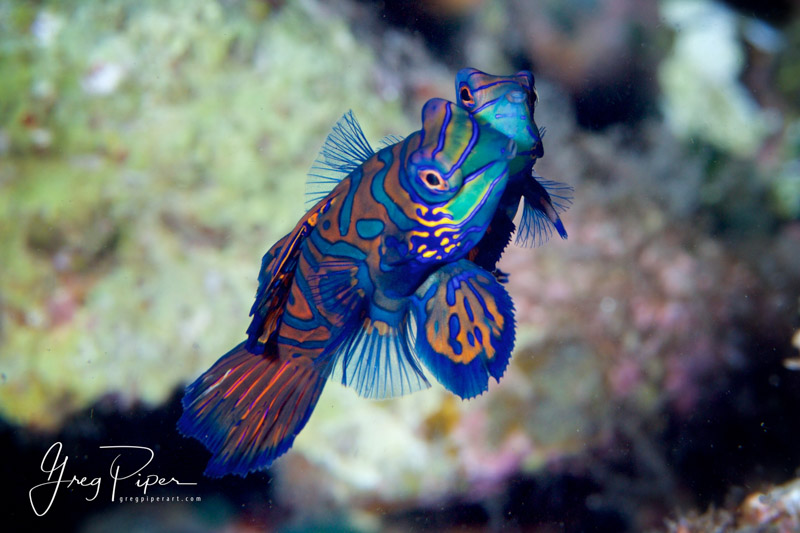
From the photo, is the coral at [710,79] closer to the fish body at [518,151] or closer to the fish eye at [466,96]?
the fish body at [518,151]

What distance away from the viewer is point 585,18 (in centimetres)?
601

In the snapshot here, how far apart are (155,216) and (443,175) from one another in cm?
331

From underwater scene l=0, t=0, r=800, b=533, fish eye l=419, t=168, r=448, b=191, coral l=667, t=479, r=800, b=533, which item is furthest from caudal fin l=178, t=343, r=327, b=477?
coral l=667, t=479, r=800, b=533

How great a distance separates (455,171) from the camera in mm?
1655

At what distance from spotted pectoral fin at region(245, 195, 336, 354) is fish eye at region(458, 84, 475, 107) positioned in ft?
2.03

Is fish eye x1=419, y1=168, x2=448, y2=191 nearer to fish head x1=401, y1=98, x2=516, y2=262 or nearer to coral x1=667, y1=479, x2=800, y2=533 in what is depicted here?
fish head x1=401, y1=98, x2=516, y2=262

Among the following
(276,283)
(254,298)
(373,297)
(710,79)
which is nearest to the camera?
(276,283)

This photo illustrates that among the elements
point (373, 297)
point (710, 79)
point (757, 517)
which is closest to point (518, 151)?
point (373, 297)

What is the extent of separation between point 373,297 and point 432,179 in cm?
56

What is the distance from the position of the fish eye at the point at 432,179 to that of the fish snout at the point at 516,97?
0.37 meters

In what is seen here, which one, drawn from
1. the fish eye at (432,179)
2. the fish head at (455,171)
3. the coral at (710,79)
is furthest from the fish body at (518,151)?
the coral at (710,79)

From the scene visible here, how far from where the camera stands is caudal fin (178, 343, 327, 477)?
201cm
